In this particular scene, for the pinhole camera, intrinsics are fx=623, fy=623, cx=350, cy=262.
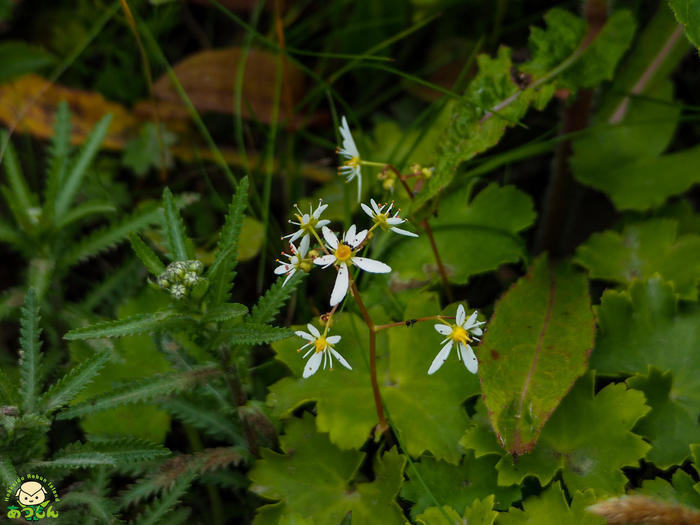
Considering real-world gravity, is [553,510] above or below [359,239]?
below

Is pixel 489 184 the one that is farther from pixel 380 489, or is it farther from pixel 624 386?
pixel 380 489

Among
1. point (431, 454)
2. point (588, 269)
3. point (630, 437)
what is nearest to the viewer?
point (630, 437)

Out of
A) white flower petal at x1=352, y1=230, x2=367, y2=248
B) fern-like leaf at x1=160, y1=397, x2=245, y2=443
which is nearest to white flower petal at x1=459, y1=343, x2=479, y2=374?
white flower petal at x1=352, y1=230, x2=367, y2=248

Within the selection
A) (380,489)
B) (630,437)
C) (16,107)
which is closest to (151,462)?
(380,489)

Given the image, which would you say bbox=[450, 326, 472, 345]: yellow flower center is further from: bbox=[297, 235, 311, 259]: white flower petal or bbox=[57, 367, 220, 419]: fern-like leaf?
bbox=[57, 367, 220, 419]: fern-like leaf

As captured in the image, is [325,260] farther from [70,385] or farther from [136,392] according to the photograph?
[70,385]

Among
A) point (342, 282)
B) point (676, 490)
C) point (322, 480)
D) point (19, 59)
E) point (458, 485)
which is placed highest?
point (19, 59)

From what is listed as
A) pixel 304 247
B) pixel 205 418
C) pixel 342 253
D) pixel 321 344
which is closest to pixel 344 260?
pixel 342 253
